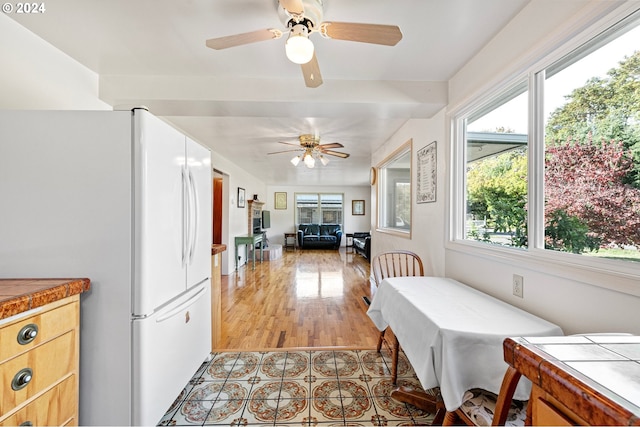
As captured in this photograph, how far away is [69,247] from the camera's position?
131cm

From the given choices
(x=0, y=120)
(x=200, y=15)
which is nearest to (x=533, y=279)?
(x=200, y=15)

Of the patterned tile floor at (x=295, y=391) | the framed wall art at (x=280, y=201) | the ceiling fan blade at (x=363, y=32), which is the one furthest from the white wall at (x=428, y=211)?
the framed wall art at (x=280, y=201)

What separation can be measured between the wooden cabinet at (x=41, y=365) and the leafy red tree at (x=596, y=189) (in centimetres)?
233

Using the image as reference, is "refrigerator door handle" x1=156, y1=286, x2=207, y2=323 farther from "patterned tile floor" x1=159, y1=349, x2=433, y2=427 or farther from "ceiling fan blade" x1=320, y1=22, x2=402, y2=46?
"ceiling fan blade" x1=320, y1=22, x2=402, y2=46

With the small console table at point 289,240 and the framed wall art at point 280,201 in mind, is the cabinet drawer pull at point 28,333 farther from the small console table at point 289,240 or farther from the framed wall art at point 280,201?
the framed wall art at point 280,201

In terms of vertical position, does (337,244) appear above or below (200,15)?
below

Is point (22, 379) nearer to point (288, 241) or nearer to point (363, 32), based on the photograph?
point (363, 32)

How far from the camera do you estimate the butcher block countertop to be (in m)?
0.94

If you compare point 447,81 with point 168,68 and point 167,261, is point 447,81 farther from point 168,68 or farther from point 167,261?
point 167,261

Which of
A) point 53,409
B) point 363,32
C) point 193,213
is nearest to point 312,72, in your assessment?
point 363,32

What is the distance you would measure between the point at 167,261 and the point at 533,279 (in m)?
1.98

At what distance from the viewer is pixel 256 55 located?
6.17ft

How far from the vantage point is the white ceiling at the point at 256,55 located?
146 cm

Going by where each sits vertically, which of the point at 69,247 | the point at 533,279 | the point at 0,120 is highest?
the point at 0,120
